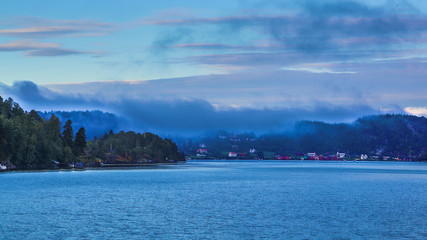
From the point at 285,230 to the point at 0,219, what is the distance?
3537 centimetres

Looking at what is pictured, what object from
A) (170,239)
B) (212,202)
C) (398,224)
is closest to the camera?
(170,239)

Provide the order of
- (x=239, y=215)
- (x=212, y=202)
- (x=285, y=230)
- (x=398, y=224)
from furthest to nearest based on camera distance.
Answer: (x=212, y=202) → (x=239, y=215) → (x=398, y=224) → (x=285, y=230)

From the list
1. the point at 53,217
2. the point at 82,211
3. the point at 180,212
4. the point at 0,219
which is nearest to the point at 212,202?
the point at 180,212

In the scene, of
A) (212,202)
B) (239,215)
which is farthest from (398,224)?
(212,202)

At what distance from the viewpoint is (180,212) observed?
74250mm

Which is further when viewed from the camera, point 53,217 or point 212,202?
point 212,202

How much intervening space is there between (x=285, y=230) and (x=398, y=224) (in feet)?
50.9

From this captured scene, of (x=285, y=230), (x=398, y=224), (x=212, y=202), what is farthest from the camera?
(x=212, y=202)

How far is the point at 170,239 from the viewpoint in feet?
171

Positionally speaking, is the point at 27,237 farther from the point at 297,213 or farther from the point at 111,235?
the point at 297,213

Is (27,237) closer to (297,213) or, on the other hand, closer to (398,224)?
(297,213)

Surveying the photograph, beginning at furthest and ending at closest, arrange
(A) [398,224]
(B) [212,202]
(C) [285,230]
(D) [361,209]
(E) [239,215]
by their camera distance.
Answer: (B) [212,202], (D) [361,209], (E) [239,215], (A) [398,224], (C) [285,230]

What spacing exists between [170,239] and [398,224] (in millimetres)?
29519

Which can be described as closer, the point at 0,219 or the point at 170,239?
the point at 170,239
